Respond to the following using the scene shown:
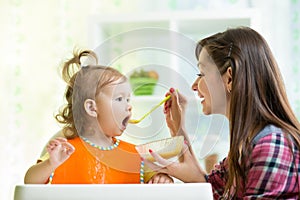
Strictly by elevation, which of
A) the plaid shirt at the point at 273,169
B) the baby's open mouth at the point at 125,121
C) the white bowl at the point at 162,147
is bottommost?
the plaid shirt at the point at 273,169

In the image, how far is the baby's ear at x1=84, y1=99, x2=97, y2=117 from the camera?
0.92 m

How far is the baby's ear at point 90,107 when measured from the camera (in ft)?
3.01

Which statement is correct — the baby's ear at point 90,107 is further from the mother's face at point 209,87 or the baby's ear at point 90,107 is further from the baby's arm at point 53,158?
the mother's face at point 209,87

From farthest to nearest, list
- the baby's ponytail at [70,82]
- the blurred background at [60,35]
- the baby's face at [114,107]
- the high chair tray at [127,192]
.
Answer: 1. the blurred background at [60,35]
2. the baby's ponytail at [70,82]
3. the baby's face at [114,107]
4. the high chair tray at [127,192]

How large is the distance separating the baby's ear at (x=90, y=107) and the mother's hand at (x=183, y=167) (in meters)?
0.12

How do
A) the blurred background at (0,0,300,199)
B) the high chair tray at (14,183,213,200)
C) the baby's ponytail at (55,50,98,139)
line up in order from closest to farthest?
the high chair tray at (14,183,213,200)
the baby's ponytail at (55,50,98,139)
the blurred background at (0,0,300,199)

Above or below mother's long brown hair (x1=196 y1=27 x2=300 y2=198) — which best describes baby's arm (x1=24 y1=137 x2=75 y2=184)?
below

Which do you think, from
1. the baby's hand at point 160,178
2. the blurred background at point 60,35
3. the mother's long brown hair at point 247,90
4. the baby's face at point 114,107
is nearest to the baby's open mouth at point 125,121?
the baby's face at point 114,107

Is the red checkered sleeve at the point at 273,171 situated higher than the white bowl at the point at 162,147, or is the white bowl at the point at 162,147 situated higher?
the white bowl at the point at 162,147

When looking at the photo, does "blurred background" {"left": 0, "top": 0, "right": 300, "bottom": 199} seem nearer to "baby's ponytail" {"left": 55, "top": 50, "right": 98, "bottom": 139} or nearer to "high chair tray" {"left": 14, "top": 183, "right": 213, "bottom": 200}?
"baby's ponytail" {"left": 55, "top": 50, "right": 98, "bottom": 139}

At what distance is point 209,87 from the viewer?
3.16ft

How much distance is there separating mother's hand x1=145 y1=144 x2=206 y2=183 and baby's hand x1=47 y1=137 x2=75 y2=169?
0.14 metres

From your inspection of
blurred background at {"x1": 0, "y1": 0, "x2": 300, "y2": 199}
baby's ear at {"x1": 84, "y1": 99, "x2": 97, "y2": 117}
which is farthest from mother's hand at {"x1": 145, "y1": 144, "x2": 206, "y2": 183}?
blurred background at {"x1": 0, "y1": 0, "x2": 300, "y2": 199}

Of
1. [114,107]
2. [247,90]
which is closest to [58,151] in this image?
[114,107]
